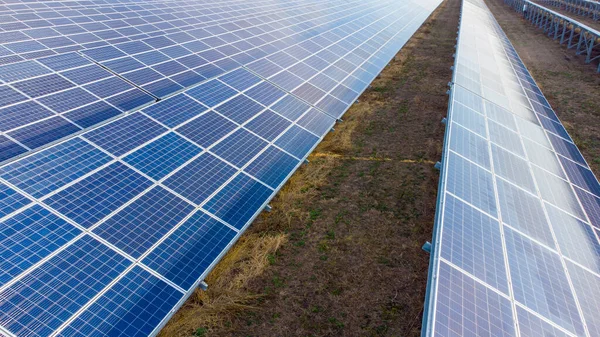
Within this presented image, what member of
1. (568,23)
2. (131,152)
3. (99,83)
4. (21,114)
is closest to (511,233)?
(131,152)

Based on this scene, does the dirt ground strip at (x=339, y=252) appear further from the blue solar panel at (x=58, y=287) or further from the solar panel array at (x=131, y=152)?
the blue solar panel at (x=58, y=287)

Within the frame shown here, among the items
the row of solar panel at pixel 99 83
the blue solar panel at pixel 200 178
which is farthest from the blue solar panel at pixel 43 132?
the blue solar panel at pixel 200 178

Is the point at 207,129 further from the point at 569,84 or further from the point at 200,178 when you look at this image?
the point at 569,84

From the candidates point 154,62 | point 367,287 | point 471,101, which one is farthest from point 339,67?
point 367,287

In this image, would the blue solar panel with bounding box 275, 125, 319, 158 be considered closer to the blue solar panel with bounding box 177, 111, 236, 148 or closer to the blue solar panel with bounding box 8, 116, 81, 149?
the blue solar panel with bounding box 177, 111, 236, 148

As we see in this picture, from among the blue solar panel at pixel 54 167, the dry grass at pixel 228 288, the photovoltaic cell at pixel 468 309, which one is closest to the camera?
the photovoltaic cell at pixel 468 309

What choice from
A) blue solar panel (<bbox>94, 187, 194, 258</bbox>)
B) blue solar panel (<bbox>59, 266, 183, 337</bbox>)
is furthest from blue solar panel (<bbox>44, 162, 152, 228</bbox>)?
blue solar panel (<bbox>59, 266, 183, 337</bbox>)

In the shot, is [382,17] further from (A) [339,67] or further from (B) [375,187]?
(B) [375,187]
